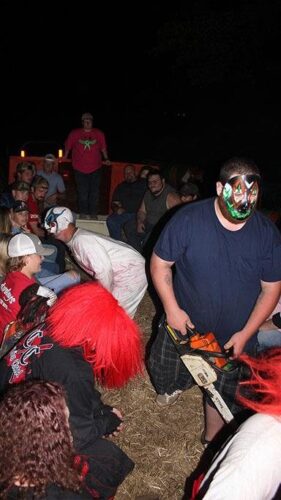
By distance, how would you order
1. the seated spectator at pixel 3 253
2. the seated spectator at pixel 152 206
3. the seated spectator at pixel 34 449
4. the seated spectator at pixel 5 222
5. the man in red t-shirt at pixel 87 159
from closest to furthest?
the seated spectator at pixel 34 449 < the seated spectator at pixel 3 253 < the seated spectator at pixel 5 222 < the seated spectator at pixel 152 206 < the man in red t-shirt at pixel 87 159

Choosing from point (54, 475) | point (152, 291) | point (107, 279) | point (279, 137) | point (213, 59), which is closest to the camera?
point (54, 475)

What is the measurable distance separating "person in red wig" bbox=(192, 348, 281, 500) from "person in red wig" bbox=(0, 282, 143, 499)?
26.1 inches

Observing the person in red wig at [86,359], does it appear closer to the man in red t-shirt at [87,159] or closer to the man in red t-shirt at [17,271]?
the man in red t-shirt at [17,271]

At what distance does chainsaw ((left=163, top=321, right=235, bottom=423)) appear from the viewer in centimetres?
269

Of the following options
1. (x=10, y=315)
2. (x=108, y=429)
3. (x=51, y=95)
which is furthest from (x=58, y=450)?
(x=51, y=95)

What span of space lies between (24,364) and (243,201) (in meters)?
1.54

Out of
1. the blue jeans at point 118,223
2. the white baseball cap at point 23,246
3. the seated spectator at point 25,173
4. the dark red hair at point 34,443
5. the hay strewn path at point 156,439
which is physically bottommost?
the hay strewn path at point 156,439

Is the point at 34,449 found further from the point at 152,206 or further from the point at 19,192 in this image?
the point at 152,206

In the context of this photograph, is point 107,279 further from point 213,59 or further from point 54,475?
point 213,59

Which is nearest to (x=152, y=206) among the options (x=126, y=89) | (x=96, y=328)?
(x=96, y=328)

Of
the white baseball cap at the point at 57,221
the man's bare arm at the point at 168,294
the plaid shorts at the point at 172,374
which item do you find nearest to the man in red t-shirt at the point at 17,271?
the white baseball cap at the point at 57,221

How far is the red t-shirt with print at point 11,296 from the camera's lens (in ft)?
9.78

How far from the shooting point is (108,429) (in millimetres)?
2537

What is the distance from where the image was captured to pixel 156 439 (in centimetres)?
356
